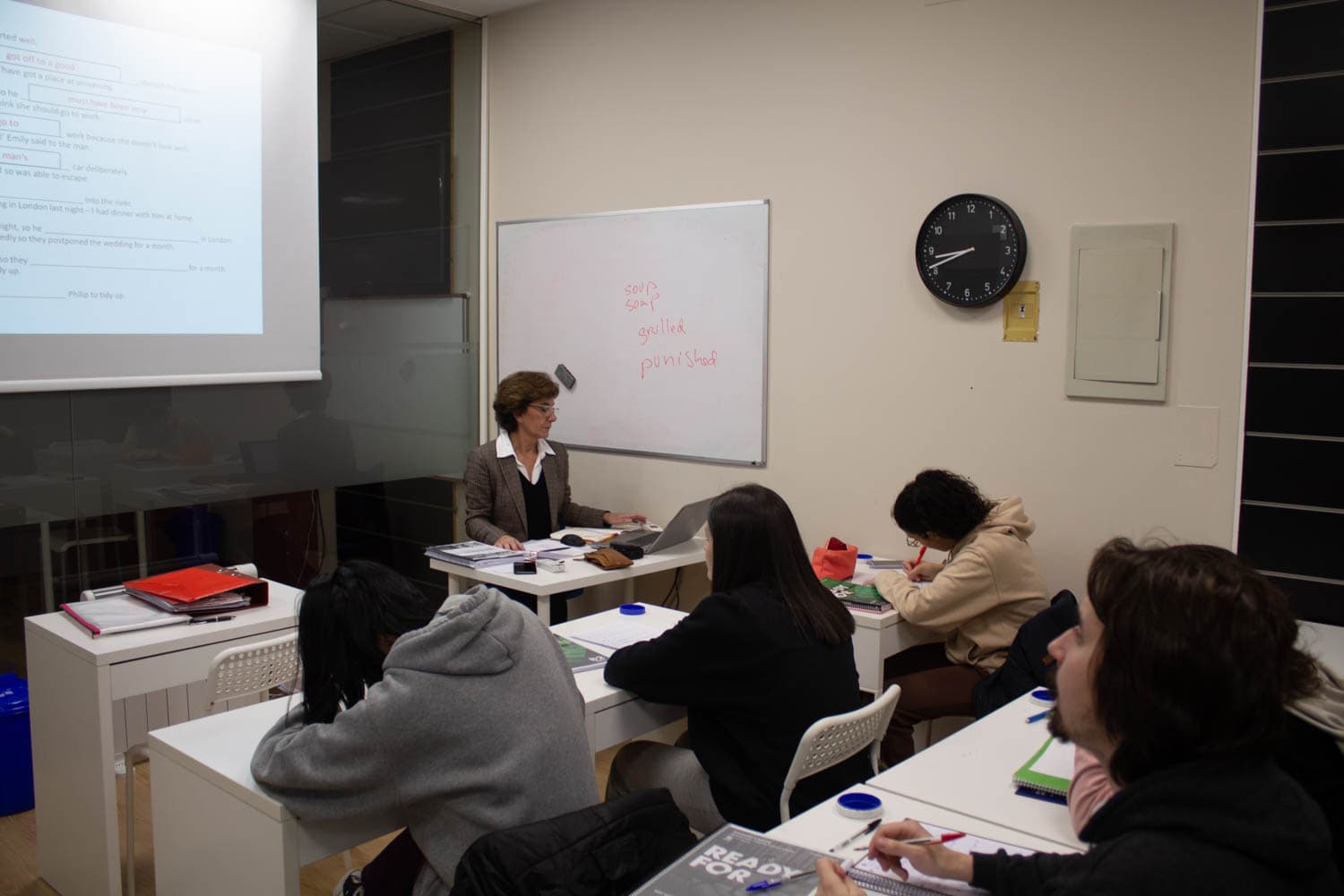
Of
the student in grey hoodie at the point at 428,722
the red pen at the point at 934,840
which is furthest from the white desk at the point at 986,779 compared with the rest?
the student in grey hoodie at the point at 428,722

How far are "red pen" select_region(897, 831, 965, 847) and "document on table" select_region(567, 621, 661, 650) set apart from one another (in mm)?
1255

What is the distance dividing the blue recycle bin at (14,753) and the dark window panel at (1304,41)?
4265 mm

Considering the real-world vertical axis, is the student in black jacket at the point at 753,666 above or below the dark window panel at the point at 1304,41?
below

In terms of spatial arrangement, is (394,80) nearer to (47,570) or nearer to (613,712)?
(47,570)

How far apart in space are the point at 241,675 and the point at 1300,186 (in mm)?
3160

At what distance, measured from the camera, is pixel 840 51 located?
4.18m

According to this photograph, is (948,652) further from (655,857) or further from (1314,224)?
(655,857)

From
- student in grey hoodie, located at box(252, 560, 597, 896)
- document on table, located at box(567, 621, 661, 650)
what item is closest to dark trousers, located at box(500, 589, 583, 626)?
document on table, located at box(567, 621, 661, 650)

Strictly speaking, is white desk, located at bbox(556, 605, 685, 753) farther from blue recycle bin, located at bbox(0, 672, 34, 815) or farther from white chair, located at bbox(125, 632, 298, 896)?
blue recycle bin, located at bbox(0, 672, 34, 815)

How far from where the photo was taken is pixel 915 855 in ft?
5.18

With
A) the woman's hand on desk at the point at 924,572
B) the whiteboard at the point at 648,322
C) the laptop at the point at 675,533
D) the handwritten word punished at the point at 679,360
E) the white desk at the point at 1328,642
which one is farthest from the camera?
the handwritten word punished at the point at 679,360

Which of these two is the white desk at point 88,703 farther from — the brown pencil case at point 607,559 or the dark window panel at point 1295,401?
the dark window panel at point 1295,401

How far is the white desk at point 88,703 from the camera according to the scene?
9.10ft

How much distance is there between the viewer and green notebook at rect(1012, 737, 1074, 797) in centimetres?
196
